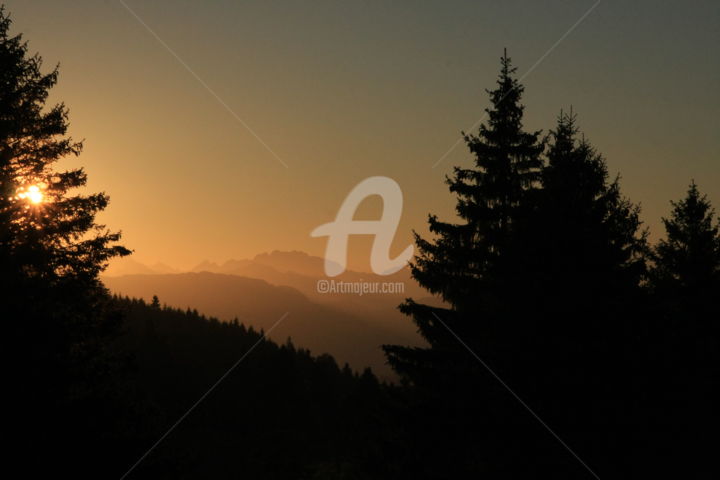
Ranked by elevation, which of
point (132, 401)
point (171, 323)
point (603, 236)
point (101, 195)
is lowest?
A: point (132, 401)

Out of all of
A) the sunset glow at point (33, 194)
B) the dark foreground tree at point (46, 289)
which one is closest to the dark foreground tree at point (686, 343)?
the dark foreground tree at point (46, 289)

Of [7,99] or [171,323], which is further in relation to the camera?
[171,323]

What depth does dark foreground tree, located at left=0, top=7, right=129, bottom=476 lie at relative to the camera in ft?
34.6

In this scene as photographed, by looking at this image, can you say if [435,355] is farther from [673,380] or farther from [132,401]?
[132,401]

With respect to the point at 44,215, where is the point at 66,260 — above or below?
below

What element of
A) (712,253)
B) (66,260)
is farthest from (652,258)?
(66,260)

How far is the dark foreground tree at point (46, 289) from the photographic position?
10.5 m

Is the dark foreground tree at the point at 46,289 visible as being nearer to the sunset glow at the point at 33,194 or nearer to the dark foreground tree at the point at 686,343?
the sunset glow at the point at 33,194

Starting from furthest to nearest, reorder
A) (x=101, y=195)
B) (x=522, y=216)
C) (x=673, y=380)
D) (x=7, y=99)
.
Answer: (x=101, y=195)
(x=7, y=99)
(x=522, y=216)
(x=673, y=380)

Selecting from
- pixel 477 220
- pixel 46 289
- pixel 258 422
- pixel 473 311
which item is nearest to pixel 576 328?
pixel 473 311

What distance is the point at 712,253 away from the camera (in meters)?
23.8

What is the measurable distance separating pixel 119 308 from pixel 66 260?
2.33m

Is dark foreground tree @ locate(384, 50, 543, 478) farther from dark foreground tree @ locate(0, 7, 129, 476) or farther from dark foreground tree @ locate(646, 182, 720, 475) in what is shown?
dark foreground tree @ locate(0, 7, 129, 476)

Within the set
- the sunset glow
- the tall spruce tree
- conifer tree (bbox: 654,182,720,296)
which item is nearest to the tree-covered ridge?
the sunset glow
